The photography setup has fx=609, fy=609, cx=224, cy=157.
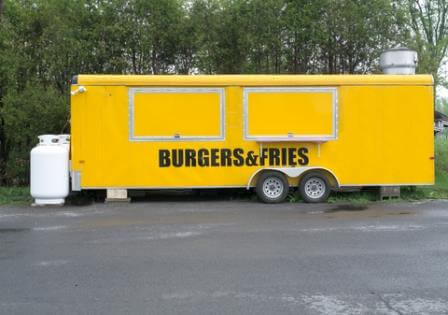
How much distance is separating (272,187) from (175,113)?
2713 mm

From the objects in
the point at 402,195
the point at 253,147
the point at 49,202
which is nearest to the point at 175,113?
the point at 253,147

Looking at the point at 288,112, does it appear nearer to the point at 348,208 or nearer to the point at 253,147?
the point at 253,147

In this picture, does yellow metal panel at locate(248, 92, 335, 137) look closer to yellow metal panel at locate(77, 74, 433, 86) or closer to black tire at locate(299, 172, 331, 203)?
yellow metal panel at locate(77, 74, 433, 86)

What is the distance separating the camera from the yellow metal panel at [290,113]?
13508 millimetres

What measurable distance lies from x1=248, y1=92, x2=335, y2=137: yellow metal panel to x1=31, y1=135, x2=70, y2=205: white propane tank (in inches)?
163

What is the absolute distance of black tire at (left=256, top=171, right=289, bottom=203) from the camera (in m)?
13.5

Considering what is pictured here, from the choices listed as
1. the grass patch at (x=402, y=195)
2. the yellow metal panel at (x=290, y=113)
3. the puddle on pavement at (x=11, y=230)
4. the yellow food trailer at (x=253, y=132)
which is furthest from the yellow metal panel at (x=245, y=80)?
the puddle on pavement at (x=11, y=230)

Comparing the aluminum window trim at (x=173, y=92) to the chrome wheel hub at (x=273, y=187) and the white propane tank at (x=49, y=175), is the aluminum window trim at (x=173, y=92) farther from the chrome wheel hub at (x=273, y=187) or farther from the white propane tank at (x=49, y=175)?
the white propane tank at (x=49, y=175)

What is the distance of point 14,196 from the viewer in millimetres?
14516

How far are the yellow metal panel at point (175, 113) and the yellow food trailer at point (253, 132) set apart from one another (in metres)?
0.02

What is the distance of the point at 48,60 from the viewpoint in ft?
56.6

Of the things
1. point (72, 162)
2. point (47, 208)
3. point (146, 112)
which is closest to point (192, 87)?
point (146, 112)

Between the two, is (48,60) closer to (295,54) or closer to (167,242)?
(295,54)

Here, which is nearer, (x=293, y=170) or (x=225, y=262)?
(x=225, y=262)
